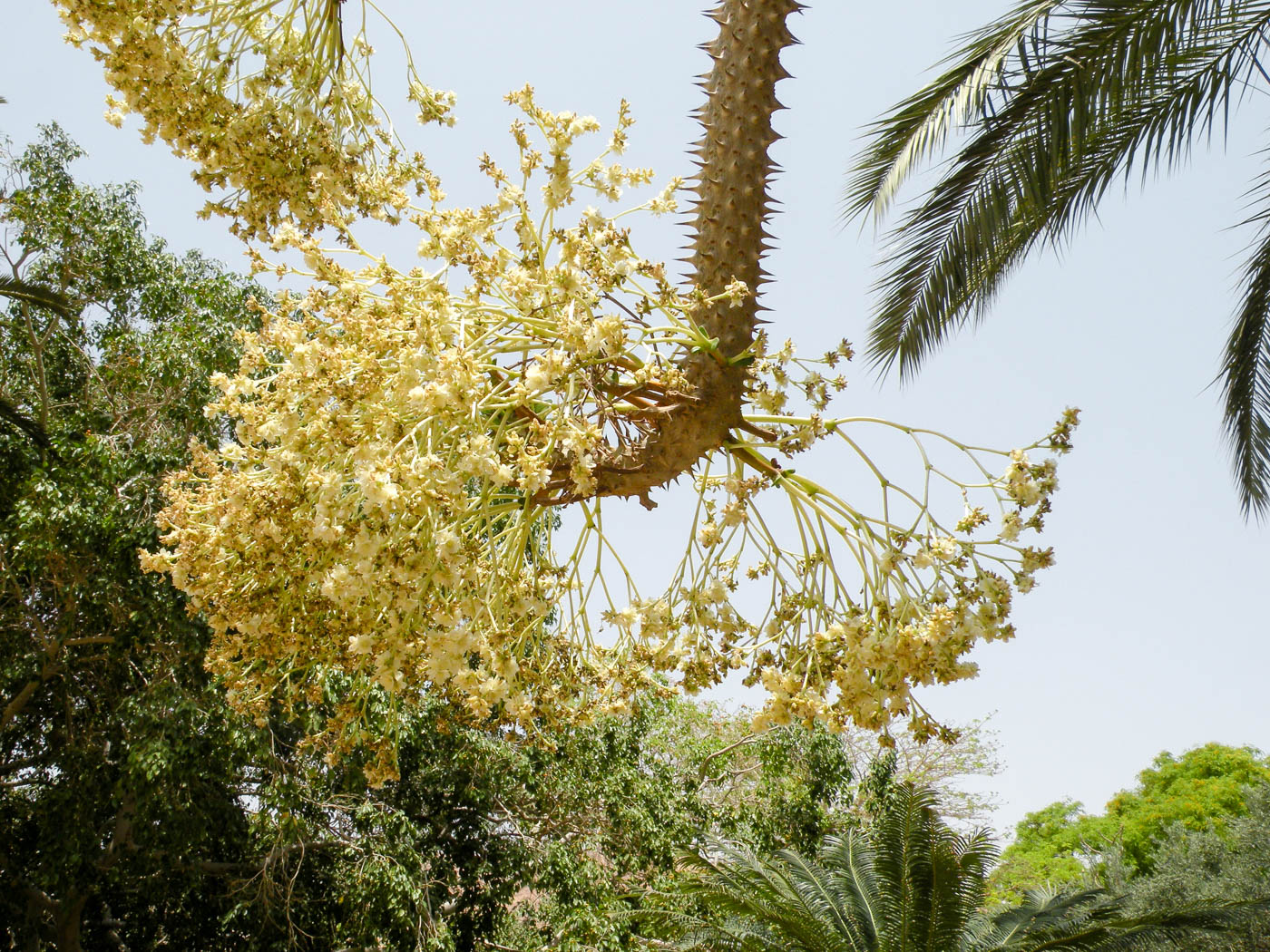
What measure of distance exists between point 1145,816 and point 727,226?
2145 centimetres

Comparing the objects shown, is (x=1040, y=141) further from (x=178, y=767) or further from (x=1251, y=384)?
(x=178, y=767)

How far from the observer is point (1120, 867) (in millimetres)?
13727

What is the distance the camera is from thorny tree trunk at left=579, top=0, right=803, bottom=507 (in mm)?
1981

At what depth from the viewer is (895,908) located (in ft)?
21.9

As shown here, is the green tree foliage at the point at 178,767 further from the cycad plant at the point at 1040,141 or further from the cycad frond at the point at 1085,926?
the cycad plant at the point at 1040,141

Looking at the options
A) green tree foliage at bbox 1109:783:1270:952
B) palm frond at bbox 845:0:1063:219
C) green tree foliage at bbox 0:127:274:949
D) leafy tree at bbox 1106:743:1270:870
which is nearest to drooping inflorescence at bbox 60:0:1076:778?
palm frond at bbox 845:0:1063:219

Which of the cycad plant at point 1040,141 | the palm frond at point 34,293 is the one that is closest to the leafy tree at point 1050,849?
the cycad plant at point 1040,141

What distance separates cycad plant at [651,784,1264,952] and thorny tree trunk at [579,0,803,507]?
525 centimetres

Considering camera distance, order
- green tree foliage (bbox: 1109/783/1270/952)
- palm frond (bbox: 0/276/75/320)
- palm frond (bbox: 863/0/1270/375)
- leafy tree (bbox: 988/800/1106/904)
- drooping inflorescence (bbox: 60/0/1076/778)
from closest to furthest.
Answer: drooping inflorescence (bbox: 60/0/1076/778), palm frond (bbox: 863/0/1270/375), palm frond (bbox: 0/276/75/320), green tree foliage (bbox: 1109/783/1270/952), leafy tree (bbox: 988/800/1106/904)

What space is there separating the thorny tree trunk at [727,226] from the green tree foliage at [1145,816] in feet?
57.8

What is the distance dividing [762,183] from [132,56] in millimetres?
1770

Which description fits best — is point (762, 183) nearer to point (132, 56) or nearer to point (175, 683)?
point (132, 56)

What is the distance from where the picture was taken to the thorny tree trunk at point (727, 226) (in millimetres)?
1981

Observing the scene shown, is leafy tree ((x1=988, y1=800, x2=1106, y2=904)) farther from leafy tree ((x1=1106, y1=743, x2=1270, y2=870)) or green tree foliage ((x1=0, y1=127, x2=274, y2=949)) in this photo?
green tree foliage ((x1=0, y1=127, x2=274, y2=949))
